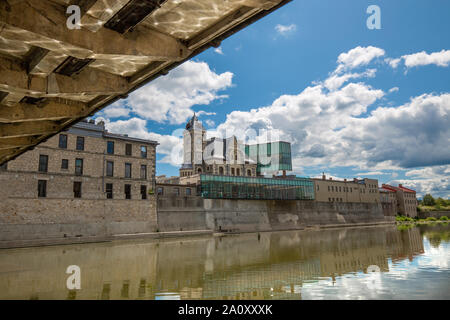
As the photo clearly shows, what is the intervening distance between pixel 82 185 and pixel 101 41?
1392 inches

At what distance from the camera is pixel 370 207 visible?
85.1 metres

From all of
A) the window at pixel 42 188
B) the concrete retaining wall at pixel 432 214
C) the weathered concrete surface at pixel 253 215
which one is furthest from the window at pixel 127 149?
the concrete retaining wall at pixel 432 214

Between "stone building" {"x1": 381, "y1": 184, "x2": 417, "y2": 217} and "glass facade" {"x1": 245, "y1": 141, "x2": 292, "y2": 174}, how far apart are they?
35756 millimetres

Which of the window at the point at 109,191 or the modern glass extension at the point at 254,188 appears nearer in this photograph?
the window at the point at 109,191

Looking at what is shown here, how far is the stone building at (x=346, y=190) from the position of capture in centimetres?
7506

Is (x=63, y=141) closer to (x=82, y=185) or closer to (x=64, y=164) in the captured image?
(x=64, y=164)

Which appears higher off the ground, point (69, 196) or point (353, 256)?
point (69, 196)

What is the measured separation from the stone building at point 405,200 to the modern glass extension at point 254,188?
5597 centimetres

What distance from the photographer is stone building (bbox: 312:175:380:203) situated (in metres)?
75.1

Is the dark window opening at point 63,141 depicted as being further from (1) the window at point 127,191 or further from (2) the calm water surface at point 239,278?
(2) the calm water surface at point 239,278
